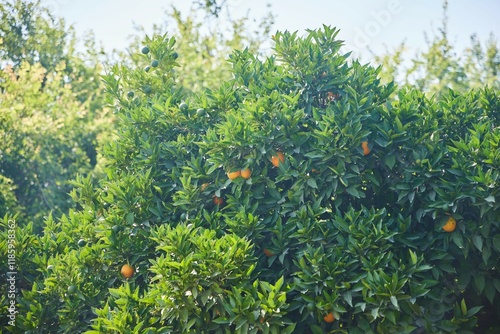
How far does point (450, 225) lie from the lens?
368cm

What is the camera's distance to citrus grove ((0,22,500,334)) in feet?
11.7

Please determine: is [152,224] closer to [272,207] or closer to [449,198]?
[272,207]

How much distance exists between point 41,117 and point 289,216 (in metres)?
8.08

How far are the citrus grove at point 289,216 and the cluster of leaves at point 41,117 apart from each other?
5571 mm

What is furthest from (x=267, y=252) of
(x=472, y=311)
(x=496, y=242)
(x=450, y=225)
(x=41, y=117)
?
(x=41, y=117)

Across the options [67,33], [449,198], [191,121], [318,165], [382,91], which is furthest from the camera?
[67,33]

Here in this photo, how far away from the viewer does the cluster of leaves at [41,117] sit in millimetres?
10523

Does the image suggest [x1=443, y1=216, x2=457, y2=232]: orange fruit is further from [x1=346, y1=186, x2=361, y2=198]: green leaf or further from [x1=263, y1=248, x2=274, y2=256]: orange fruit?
[x1=263, y1=248, x2=274, y2=256]: orange fruit

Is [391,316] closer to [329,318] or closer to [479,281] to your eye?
[329,318]

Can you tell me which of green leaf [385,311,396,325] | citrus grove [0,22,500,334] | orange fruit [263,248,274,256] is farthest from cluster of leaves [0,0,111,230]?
green leaf [385,311,396,325]

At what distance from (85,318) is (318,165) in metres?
2.08

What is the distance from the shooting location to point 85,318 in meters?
4.31

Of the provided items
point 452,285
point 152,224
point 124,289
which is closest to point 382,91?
point 452,285

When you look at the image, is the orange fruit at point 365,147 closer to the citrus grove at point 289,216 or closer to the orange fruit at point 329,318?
the citrus grove at point 289,216
